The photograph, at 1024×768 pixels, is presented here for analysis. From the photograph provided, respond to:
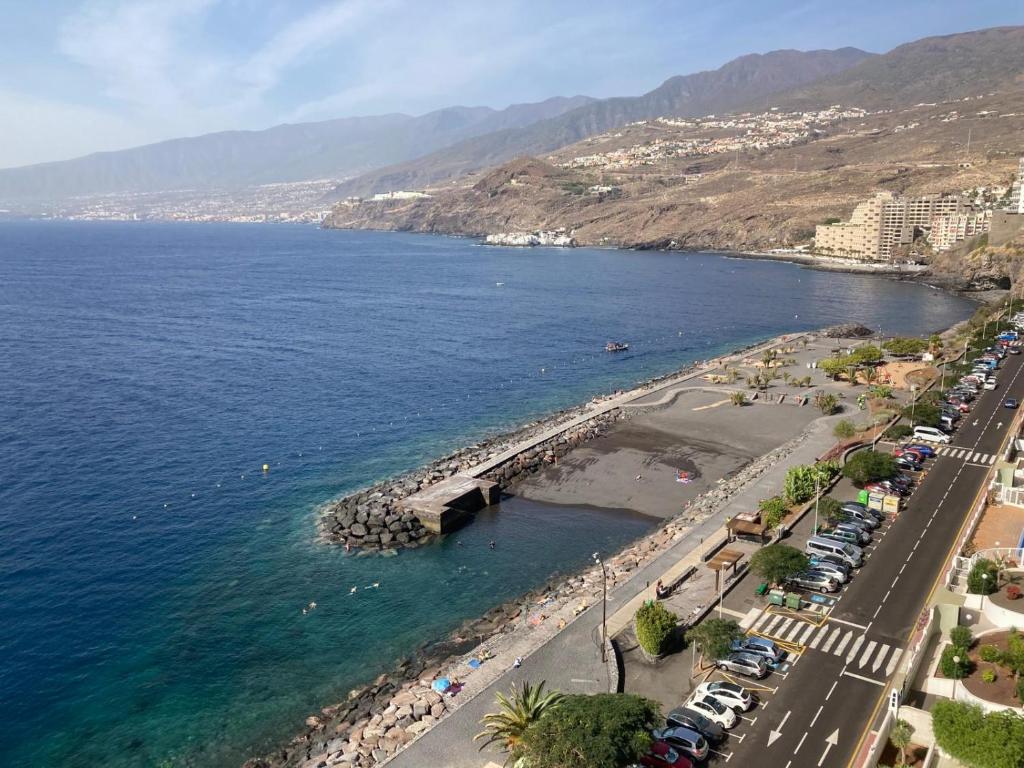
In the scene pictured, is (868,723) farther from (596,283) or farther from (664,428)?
(596,283)

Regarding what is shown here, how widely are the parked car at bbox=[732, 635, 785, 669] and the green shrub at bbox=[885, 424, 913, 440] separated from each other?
2825cm

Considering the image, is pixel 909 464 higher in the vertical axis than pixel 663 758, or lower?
lower

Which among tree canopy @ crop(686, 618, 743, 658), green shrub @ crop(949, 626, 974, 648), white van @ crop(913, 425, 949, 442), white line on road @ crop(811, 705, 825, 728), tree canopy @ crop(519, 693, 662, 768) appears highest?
tree canopy @ crop(519, 693, 662, 768)

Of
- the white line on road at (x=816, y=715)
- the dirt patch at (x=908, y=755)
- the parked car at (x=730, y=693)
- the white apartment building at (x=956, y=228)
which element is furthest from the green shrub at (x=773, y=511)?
the white apartment building at (x=956, y=228)

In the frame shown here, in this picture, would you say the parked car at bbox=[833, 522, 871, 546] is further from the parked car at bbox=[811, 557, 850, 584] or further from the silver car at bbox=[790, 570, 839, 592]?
the silver car at bbox=[790, 570, 839, 592]

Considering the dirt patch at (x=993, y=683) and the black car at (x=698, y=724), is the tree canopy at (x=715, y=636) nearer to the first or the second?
the black car at (x=698, y=724)

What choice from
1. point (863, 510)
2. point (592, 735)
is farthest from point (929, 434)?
→ point (592, 735)

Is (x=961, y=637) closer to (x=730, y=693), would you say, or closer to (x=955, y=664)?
(x=955, y=664)

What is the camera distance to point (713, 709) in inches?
922

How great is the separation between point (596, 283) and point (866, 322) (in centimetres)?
6080

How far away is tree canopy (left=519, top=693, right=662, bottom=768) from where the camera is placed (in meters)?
18.9

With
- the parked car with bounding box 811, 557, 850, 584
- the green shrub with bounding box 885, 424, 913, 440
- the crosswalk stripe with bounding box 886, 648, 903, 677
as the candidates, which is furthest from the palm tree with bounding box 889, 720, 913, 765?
the green shrub with bounding box 885, 424, 913, 440

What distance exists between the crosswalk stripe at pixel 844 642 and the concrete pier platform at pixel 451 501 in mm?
22930

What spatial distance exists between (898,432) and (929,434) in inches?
79.7
